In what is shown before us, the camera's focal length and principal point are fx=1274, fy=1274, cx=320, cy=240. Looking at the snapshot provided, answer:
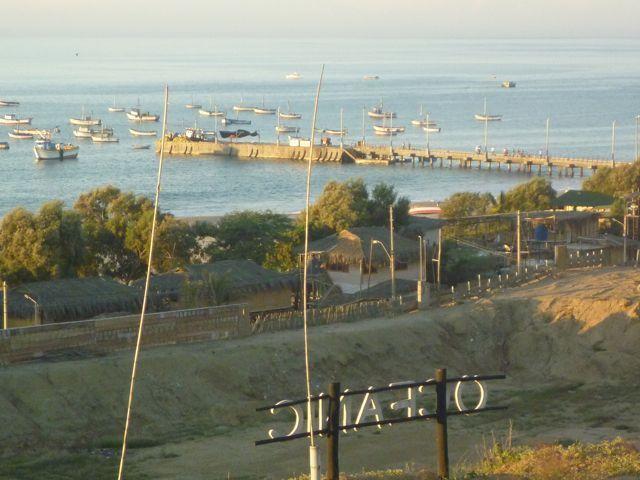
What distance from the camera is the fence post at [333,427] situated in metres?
12.6

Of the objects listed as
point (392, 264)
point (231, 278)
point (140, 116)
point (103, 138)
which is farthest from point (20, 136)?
point (392, 264)

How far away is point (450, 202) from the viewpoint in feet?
187

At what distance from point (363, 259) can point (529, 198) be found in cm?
1947

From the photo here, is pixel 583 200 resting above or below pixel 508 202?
above

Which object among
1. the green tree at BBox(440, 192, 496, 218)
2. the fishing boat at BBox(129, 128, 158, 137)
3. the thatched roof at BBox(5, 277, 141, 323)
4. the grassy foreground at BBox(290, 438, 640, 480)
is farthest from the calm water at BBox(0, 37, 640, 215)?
the grassy foreground at BBox(290, 438, 640, 480)

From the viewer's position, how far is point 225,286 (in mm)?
33406

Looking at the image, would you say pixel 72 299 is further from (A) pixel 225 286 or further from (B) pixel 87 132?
(B) pixel 87 132

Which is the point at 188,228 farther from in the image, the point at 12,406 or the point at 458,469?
the point at 458,469

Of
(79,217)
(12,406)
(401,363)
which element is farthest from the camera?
(79,217)

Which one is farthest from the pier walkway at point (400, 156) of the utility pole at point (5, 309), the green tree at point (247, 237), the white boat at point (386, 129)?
the utility pole at point (5, 309)

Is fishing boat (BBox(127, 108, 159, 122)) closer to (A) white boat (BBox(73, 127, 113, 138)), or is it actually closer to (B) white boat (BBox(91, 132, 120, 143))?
(A) white boat (BBox(73, 127, 113, 138))

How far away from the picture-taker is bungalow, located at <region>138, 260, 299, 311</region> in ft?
108

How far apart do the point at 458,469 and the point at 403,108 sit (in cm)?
15476

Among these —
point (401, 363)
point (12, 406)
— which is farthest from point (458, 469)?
point (401, 363)
